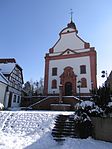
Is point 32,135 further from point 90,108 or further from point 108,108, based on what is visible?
point 108,108

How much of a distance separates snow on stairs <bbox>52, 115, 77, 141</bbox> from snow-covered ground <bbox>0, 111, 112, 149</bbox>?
1.01ft

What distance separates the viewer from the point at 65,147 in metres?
7.23

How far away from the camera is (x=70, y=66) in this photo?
26734 millimetres

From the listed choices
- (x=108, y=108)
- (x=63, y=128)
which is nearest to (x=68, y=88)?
(x=63, y=128)

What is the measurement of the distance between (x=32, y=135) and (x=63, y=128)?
189 centimetres

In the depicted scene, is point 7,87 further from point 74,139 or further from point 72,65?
point 74,139

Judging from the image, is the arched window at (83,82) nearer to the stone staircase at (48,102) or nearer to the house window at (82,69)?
the house window at (82,69)

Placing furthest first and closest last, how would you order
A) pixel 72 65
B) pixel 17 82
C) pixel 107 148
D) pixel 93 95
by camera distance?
1. pixel 17 82
2. pixel 72 65
3. pixel 93 95
4. pixel 107 148

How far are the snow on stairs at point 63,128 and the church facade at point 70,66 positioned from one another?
514 inches

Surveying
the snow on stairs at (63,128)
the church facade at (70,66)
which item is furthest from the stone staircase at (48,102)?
the snow on stairs at (63,128)

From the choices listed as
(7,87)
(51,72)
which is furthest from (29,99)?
(51,72)

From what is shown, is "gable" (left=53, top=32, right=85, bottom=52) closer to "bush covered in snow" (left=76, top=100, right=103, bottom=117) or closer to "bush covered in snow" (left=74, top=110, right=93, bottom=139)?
"bush covered in snow" (left=76, top=100, right=103, bottom=117)

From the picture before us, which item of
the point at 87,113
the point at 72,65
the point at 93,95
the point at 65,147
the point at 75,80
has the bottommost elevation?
the point at 65,147

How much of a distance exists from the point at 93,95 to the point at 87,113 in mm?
1120
